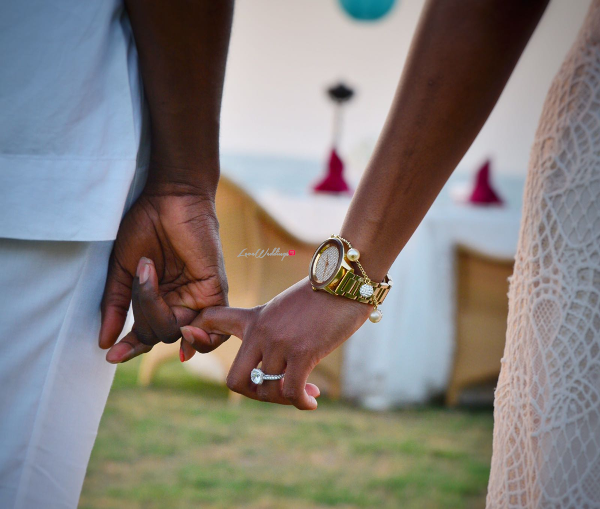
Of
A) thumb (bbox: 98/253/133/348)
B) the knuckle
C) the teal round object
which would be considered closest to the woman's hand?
the knuckle

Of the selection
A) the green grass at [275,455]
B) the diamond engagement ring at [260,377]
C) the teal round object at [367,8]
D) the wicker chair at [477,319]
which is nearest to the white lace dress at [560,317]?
the diamond engagement ring at [260,377]

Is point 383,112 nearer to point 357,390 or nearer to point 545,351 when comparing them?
point 357,390

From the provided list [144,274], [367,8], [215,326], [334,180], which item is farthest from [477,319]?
[367,8]

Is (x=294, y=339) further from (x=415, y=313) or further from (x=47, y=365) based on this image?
(x=415, y=313)

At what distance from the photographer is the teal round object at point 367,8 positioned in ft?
17.1

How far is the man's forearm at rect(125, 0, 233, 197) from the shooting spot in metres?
0.90

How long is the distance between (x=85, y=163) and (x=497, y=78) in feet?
1.82

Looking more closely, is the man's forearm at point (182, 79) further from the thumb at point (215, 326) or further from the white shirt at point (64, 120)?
the thumb at point (215, 326)

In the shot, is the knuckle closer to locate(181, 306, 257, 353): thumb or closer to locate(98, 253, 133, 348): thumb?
locate(181, 306, 257, 353): thumb

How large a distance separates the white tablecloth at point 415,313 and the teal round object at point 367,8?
246 centimetres

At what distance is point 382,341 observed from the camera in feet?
11.3

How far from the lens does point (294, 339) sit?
880 millimetres

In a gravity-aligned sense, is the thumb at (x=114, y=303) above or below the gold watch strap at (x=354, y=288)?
below

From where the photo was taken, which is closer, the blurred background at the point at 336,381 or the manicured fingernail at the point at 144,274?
the manicured fingernail at the point at 144,274
